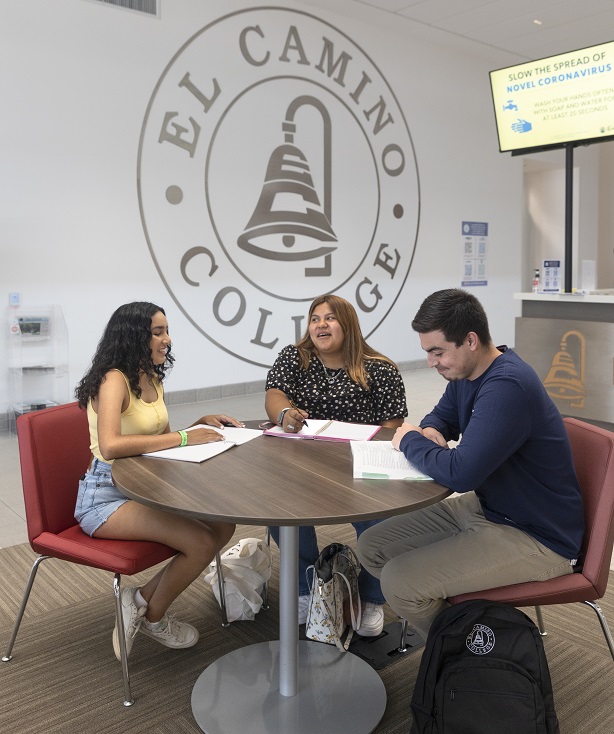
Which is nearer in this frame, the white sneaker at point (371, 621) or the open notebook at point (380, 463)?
the open notebook at point (380, 463)

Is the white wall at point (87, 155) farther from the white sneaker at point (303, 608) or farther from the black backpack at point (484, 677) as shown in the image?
the black backpack at point (484, 677)

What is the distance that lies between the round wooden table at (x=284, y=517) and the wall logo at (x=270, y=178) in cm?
434

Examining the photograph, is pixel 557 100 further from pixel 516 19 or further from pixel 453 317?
pixel 453 317

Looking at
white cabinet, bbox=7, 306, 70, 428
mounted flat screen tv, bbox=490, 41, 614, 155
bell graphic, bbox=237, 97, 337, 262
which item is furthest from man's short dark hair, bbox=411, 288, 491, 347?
bell graphic, bbox=237, 97, 337, 262

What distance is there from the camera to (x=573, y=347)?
18.0ft

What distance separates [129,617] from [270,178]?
17.5 feet

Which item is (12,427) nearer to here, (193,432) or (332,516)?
(193,432)

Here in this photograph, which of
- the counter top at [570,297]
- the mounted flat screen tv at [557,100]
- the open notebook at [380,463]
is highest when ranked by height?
the mounted flat screen tv at [557,100]

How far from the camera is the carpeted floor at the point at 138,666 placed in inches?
82.6

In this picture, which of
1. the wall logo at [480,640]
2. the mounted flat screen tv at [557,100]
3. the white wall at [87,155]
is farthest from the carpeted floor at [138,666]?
the mounted flat screen tv at [557,100]

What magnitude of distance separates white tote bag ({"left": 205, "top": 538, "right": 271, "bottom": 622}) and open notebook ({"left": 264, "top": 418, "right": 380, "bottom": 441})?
540 mm

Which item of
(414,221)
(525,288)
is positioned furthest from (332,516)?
(525,288)

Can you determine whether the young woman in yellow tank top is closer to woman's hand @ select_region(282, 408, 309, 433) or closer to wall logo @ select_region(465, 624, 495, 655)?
woman's hand @ select_region(282, 408, 309, 433)

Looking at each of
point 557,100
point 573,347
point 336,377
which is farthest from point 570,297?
point 336,377
